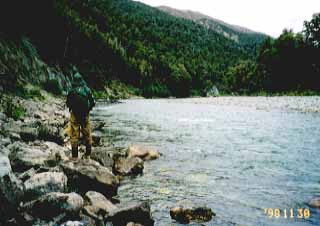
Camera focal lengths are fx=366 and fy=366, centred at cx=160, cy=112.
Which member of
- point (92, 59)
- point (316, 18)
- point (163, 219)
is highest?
point (316, 18)

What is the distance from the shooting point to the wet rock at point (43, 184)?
7193mm

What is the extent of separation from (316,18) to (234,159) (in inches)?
4163

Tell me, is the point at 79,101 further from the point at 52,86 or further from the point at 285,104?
the point at 52,86

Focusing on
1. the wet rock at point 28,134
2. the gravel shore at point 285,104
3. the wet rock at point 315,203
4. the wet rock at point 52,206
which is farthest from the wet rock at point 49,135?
the gravel shore at point 285,104

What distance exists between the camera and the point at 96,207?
7402 millimetres

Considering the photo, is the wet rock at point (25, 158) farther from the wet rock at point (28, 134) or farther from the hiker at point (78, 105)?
the wet rock at point (28, 134)

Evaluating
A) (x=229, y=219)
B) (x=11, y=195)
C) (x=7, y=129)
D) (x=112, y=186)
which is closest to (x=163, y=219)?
(x=229, y=219)

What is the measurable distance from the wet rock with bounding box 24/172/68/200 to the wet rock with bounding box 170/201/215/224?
2428 millimetres

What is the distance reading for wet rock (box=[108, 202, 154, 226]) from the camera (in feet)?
22.9

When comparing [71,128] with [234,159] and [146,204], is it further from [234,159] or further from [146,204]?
[234,159]

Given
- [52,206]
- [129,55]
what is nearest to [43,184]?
[52,206]

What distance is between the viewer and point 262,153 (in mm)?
14781

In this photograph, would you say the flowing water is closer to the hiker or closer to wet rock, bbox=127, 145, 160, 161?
wet rock, bbox=127, 145, 160, 161

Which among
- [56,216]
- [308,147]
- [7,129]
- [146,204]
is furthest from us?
[308,147]
